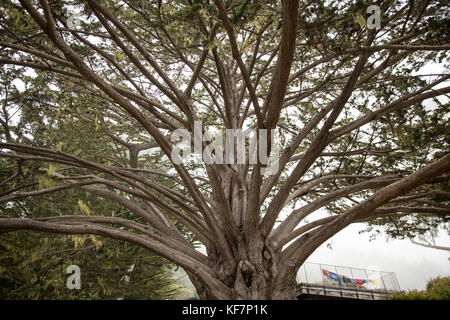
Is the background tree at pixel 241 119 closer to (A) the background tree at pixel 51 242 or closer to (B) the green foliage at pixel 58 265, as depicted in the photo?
(A) the background tree at pixel 51 242

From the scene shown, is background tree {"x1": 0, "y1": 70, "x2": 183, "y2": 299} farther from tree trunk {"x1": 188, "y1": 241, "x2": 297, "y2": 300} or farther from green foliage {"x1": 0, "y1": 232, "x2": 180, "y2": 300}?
tree trunk {"x1": 188, "y1": 241, "x2": 297, "y2": 300}

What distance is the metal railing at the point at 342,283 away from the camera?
10.0 m

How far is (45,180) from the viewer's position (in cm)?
308

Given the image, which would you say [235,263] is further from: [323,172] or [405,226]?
[405,226]

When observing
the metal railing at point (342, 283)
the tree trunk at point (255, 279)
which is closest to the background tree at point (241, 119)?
the tree trunk at point (255, 279)

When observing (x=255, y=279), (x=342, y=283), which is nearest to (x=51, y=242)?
(x=255, y=279)

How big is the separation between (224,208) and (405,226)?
3.96m

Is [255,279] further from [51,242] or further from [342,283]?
[342,283]

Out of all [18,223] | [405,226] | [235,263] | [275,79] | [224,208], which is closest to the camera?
[275,79]

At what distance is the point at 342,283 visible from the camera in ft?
35.6

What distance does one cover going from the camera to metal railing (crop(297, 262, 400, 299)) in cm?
1004
